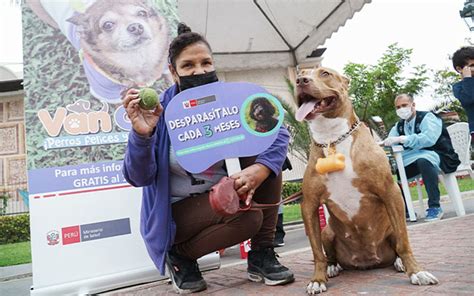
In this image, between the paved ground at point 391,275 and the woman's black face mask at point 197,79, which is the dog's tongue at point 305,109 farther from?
the paved ground at point 391,275

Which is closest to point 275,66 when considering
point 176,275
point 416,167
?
point 416,167

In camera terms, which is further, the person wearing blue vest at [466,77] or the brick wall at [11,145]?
the brick wall at [11,145]

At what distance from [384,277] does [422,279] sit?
0.92ft

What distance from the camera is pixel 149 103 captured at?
208 cm

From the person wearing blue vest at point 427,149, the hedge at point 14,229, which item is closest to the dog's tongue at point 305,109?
the person wearing blue vest at point 427,149

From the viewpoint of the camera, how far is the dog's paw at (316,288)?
2.03 m

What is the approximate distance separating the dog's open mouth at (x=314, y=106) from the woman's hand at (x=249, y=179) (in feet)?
1.22

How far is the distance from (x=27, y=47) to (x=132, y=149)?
149cm

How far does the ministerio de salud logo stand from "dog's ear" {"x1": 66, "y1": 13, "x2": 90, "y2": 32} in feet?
5.14

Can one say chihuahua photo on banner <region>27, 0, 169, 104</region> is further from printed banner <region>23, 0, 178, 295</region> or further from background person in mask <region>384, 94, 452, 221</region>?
background person in mask <region>384, 94, 452, 221</region>

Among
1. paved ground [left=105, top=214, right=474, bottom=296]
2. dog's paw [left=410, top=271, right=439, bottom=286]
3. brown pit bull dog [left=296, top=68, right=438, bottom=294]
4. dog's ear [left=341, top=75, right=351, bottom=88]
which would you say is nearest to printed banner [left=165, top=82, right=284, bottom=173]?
brown pit bull dog [left=296, top=68, right=438, bottom=294]

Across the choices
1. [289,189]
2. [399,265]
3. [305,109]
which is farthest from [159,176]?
[289,189]

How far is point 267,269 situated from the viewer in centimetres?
241

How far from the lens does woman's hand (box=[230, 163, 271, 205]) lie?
211cm
